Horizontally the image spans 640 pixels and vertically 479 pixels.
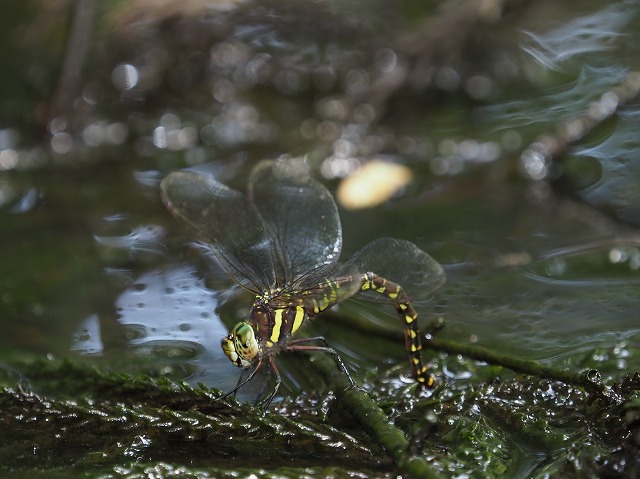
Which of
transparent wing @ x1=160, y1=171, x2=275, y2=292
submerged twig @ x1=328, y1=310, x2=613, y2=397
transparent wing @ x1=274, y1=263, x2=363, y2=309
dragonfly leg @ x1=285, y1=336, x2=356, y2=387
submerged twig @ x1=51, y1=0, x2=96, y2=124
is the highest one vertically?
submerged twig @ x1=51, y1=0, x2=96, y2=124

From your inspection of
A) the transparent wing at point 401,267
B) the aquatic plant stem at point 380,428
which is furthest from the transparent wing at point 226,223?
the aquatic plant stem at point 380,428

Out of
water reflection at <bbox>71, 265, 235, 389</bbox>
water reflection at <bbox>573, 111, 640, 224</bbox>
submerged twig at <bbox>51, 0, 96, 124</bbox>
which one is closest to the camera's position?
water reflection at <bbox>71, 265, 235, 389</bbox>

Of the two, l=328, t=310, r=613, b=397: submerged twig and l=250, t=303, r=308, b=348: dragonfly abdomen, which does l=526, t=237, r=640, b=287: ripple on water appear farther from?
l=250, t=303, r=308, b=348: dragonfly abdomen

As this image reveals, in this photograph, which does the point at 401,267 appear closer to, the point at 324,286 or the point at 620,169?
the point at 324,286

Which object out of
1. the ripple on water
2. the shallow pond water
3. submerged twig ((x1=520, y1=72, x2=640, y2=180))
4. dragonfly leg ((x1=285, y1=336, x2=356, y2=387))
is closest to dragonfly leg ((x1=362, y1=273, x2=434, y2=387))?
the shallow pond water

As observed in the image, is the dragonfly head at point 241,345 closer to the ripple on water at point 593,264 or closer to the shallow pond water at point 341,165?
the shallow pond water at point 341,165

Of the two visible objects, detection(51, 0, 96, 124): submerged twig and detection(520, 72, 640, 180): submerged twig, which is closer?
detection(520, 72, 640, 180): submerged twig

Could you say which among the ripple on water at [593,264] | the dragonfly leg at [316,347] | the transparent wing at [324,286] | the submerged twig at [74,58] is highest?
Answer: the submerged twig at [74,58]
